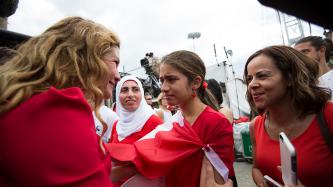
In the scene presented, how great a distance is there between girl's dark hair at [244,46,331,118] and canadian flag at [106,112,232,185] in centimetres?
60

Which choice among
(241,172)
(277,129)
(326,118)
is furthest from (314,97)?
(241,172)

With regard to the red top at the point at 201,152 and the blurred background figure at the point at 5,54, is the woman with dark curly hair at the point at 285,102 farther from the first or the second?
the blurred background figure at the point at 5,54

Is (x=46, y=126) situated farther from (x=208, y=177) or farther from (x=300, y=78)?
(x=300, y=78)

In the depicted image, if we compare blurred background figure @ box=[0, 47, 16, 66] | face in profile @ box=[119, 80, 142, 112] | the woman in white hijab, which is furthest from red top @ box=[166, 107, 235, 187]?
face in profile @ box=[119, 80, 142, 112]

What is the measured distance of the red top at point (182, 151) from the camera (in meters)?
1.87

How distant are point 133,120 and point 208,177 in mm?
1501

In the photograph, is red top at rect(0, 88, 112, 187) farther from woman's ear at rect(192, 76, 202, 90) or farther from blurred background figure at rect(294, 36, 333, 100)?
blurred background figure at rect(294, 36, 333, 100)

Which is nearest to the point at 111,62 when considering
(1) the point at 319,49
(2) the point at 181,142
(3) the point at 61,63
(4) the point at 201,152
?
(3) the point at 61,63

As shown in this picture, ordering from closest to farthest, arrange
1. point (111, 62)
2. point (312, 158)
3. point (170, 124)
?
point (111, 62) < point (312, 158) < point (170, 124)

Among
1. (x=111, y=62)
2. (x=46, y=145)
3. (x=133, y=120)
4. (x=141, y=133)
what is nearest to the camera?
(x=46, y=145)

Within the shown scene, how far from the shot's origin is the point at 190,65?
2.27 m

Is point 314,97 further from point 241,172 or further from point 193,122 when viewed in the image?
point 241,172

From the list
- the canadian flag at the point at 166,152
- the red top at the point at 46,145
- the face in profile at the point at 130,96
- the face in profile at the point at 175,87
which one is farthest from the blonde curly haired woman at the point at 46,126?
the face in profile at the point at 130,96

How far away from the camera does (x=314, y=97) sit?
1.78 metres
